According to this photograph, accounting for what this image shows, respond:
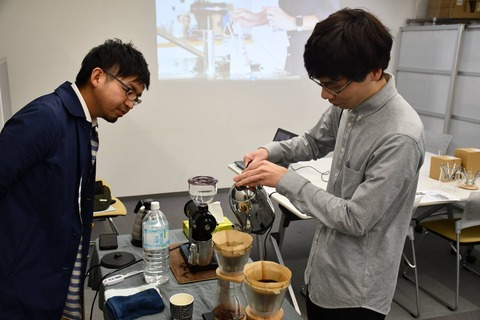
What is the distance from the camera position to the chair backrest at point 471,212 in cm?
265

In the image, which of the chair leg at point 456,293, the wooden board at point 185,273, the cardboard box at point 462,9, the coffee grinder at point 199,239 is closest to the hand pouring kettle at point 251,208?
the coffee grinder at point 199,239

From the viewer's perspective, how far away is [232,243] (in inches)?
52.9

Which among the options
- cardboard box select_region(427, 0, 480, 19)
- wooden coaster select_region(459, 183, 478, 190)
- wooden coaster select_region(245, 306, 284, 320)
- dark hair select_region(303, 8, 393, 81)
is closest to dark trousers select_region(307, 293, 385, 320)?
wooden coaster select_region(245, 306, 284, 320)

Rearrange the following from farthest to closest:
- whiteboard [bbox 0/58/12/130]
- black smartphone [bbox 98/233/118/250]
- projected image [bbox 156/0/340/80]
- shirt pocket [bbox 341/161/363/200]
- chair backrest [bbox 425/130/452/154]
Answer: projected image [bbox 156/0/340/80] → chair backrest [bbox 425/130/452/154] → whiteboard [bbox 0/58/12/130] → black smartphone [bbox 98/233/118/250] → shirt pocket [bbox 341/161/363/200]

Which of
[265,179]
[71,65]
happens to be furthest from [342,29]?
[71,65]

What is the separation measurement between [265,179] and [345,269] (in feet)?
1.15

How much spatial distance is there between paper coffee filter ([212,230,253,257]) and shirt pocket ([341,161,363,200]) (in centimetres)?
32

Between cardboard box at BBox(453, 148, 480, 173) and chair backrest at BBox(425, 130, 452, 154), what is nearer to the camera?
cardboard box at BBox(453, 148, 480, 173)

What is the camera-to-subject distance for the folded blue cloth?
1.34 meters

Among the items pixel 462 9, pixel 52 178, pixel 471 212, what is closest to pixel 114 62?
pixel 52 178

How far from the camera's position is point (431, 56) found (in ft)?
15.7

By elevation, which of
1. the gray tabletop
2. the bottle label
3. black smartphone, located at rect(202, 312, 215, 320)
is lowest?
the gray tabletop

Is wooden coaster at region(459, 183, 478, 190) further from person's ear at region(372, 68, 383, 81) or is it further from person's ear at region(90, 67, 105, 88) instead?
person's ear at region(90, 67, 105, 88)

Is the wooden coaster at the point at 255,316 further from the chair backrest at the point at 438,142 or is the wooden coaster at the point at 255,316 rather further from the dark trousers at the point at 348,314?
the chair backrest at the point at 438,142
